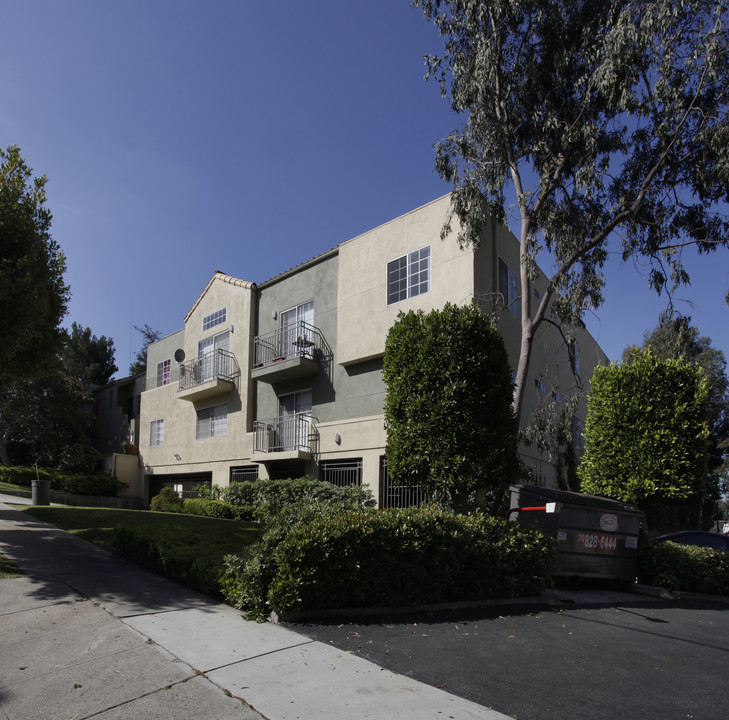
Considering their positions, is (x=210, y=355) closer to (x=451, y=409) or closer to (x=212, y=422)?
(x=212, y=422)

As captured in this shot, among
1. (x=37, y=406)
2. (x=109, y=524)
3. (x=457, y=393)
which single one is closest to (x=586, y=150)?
(x=457, y=393)

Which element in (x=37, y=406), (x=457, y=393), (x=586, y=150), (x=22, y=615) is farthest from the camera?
(x=37, y=406)

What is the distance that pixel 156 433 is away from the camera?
87.5 ft

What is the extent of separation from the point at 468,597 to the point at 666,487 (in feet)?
21.8

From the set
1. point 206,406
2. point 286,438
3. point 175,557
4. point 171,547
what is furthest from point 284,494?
point 175,557

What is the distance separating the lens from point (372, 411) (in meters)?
16.7

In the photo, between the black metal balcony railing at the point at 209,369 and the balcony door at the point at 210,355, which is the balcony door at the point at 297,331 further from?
the balcony door at the point at 210,355

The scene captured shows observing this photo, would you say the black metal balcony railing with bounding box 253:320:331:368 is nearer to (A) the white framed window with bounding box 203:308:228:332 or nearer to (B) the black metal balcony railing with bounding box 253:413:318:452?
(B) the black metal balcony railing with bounding box 253:413:318:452

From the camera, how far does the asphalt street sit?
4574 millimetres

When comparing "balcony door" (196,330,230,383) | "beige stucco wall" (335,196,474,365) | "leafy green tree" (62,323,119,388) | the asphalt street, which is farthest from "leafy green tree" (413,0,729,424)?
"leafy green tree" (62,323,119,388)

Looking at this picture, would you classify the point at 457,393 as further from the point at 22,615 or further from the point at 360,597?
the point at 22,615

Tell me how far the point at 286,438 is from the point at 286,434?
13 centimetres

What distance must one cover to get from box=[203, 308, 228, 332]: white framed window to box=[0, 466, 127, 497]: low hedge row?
830 cm

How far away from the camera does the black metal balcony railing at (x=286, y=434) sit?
59.8 feet
